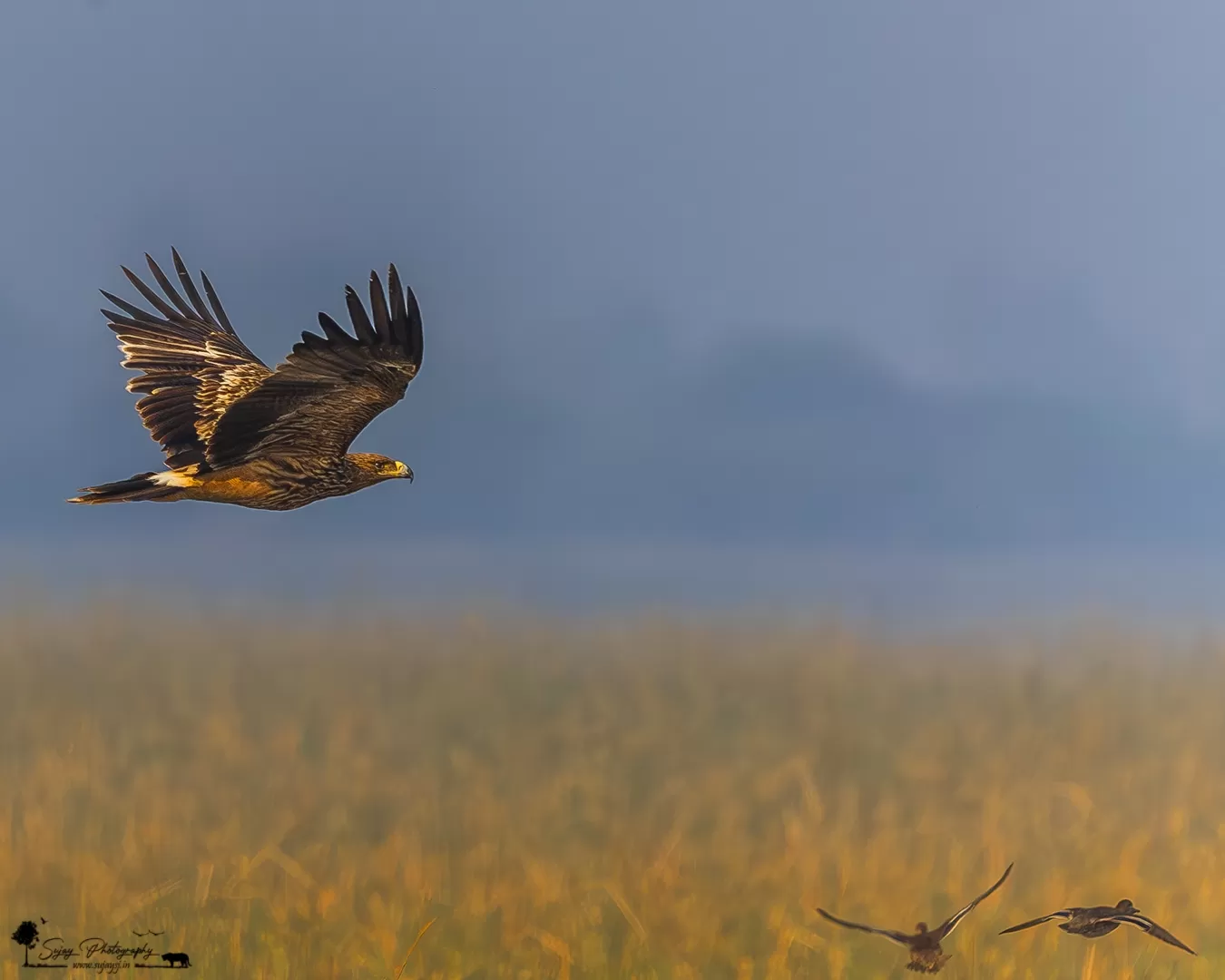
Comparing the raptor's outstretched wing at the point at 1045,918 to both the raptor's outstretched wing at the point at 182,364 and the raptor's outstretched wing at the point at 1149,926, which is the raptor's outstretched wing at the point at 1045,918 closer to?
the raptor's outstretched wing at the point at 1149,926

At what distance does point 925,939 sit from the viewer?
4.98 meters

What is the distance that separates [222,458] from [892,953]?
3.68 meters

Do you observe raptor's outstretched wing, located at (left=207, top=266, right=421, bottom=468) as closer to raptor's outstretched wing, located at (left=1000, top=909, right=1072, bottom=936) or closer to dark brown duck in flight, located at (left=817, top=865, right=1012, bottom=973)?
dark brown duck in flight, located at (left=817, top=865, right=1012, bottom=973)

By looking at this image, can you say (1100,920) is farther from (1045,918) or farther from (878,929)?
(878,929)

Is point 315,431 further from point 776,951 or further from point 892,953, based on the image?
point 892,953

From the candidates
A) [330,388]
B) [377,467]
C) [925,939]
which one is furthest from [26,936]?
[925,939]

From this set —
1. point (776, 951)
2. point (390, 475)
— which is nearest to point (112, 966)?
point (390, 475)

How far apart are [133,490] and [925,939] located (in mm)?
3957

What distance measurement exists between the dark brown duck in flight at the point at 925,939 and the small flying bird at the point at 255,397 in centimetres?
295

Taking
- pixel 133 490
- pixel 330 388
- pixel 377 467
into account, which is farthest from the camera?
pixel 377 467

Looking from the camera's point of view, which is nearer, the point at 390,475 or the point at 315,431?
the point at 315,431

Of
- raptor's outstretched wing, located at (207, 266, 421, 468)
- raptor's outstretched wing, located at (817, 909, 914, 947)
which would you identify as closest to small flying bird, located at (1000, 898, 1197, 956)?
raptor's outstretched wing, located at (817, 909, 914, 947)

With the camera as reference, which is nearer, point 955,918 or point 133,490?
point 133,490

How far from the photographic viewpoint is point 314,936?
4.86 m
